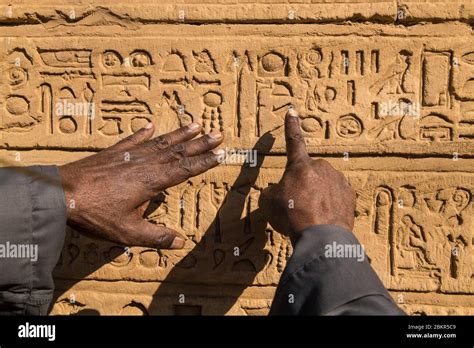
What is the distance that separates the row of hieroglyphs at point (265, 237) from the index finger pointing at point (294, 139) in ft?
0.79

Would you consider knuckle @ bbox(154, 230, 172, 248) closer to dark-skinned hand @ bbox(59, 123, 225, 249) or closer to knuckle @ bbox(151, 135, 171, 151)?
dark-skinned hand @ bbox(59, 123, 225, 249)

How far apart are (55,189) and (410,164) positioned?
5.83 feet

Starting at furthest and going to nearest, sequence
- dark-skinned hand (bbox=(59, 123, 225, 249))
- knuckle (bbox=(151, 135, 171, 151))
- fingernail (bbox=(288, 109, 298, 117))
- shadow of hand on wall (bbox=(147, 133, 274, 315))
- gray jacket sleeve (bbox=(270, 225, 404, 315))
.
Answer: shadow of hand on wall (bbox=(147, 133, 274, 315)) → fingernail (bbox=(288, 109, 298, 117)) → knuckle (bbox=(151, 135, 171, 151)) → dark-skinned hand (bbox=(59, 123, 225, 249)) → gray jacket sleeve (bbox=(270, 225, 404, 315))

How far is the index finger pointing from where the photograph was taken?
2.88 meters

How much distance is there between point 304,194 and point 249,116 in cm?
64

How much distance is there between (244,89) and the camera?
10.3 ft

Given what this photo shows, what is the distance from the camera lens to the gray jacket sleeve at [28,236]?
A: 7.34 feet

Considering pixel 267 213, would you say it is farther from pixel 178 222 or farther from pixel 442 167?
pixel 442 167

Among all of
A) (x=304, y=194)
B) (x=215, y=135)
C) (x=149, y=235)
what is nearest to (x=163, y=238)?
(x=149, y=235)

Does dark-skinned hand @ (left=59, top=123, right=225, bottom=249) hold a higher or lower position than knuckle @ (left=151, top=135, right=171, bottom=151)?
lower

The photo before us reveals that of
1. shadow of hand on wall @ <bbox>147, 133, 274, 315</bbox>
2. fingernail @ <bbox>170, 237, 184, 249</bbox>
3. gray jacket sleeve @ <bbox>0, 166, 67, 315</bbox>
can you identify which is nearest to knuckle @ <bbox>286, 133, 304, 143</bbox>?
shadow of hand on wall @ <bbox>147, 133, 274, 315</bbox>

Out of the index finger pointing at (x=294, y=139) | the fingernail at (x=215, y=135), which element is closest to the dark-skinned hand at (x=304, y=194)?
the index finger pointing at (x=294, y=139)

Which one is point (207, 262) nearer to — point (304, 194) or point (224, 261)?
point (224, 261)

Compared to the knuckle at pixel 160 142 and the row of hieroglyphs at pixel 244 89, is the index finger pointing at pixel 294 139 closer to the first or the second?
the row of hieroglyphs at pixel 244 89
